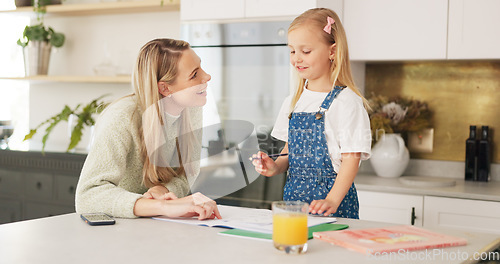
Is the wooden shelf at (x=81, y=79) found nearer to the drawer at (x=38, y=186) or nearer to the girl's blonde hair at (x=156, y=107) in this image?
the drawer at (x=38, y=186)

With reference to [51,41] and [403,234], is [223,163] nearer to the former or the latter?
[403,234]

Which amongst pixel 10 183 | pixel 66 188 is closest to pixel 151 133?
pixel 66 188

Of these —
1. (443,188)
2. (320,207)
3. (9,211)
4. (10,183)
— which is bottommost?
(9,211)

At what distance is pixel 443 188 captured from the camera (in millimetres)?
2594

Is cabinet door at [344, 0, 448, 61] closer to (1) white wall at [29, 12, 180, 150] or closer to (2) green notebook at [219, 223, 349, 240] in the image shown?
(1) white wall at [29, 12, 180, 150]

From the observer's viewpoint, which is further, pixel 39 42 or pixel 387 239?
pixel 39 42

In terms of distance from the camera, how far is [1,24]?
4.26 meters

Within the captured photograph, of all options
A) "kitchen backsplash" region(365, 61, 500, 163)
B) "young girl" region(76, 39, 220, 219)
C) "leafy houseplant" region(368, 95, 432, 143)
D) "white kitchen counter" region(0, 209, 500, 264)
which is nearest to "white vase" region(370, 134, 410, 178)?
"leafy houseplant" region(368, 95, 432, 143)

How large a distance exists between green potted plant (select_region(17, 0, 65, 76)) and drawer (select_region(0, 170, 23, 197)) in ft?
2.28

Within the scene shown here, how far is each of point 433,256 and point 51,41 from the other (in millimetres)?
3242

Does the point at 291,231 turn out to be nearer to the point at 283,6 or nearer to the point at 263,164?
the point at 263,164

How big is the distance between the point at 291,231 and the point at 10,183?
9.30 ft

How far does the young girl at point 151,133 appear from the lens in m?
1.46

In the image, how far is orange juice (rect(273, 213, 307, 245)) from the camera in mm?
1073
